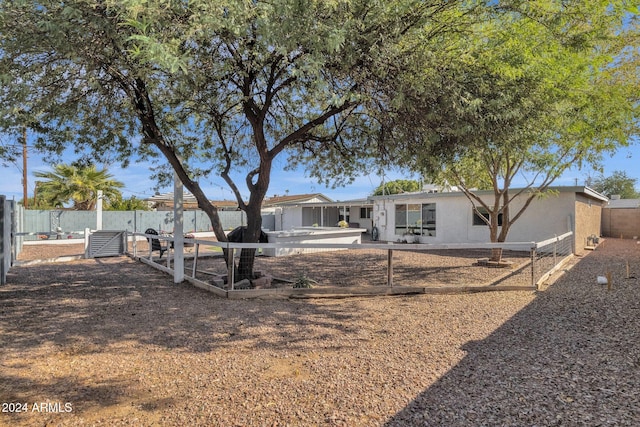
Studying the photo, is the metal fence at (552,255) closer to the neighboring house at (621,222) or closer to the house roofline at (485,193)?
the house roofline at (485,193)

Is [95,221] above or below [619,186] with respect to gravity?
below

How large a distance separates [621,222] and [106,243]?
28101 millimetres

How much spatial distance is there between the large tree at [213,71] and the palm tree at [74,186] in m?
14.6

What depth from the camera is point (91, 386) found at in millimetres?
3225

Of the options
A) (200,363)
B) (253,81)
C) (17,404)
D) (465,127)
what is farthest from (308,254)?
(17,404)

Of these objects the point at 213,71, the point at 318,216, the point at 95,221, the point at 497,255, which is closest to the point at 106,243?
the point at 213,71

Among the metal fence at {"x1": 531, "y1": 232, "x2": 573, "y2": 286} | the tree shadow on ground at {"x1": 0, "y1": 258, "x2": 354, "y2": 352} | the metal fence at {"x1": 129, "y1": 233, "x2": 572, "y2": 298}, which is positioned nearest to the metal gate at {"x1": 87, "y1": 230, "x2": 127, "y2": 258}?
the metal fence at {"x1": 129, "y1": 233, "x2": 572, "y2": 298}

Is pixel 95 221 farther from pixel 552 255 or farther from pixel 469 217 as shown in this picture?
pixel 552 255

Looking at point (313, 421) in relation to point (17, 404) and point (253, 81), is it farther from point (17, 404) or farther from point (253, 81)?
point (253, 81)

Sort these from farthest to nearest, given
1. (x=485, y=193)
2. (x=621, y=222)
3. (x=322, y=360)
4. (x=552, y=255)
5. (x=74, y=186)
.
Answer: (x=621, y=222) → (x=74, y=186) → (x=485, y=193) → (x=552, y=255) → (x=322, y=360)

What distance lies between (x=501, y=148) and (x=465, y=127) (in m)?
1.42

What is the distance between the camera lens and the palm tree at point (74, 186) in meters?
20.9

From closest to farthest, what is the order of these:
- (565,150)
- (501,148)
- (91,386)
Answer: (91,386)
(501,148)
(565,150)

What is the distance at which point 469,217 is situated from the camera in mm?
16422
